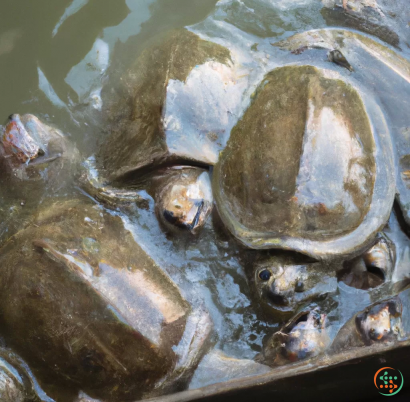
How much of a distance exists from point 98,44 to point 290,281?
2.02 m

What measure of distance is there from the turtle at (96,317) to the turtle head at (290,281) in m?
0.38

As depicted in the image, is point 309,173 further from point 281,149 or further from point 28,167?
point 28,167

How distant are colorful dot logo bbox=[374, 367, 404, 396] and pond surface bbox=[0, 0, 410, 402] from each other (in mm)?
995

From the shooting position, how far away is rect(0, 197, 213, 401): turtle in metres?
2.30

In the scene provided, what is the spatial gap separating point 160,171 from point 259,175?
0.61 meters

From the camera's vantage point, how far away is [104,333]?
2.30m

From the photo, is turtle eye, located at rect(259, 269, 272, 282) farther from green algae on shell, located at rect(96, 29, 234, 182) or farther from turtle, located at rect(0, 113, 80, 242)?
turtle, located at rect(0, 113, 80, 242)

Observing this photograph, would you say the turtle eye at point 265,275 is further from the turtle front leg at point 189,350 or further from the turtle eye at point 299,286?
the turtle front leg at point 189,350

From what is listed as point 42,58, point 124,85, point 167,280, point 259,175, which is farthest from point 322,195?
point 42,58

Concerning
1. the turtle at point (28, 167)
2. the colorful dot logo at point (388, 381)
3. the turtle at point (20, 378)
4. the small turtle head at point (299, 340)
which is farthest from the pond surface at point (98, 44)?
the colorful dot logo at point (388, 381)

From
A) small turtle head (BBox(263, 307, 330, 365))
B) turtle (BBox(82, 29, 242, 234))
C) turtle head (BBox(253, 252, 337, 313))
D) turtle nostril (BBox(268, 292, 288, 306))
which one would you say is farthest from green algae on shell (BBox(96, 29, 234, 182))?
small turtle head (BBox(263, 307, 330, 365))

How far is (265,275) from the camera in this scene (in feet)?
8.10

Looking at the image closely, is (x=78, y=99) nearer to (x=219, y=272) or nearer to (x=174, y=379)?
(x=219, y=272)

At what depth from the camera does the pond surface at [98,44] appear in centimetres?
287
